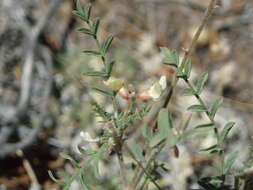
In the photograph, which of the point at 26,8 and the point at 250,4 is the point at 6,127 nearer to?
the point at 26,8

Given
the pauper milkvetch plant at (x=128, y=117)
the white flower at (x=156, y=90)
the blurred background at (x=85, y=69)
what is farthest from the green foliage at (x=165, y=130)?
the blurred background at (x=85, y=69)

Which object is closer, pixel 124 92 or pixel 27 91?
pixel 124 92

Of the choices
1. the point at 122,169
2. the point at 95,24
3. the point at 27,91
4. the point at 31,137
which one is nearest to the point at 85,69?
the point at 27,91

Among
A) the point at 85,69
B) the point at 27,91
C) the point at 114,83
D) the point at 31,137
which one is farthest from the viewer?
the point at 85,69

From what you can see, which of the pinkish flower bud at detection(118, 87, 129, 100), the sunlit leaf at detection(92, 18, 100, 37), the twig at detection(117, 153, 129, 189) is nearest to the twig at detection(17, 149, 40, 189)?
the twig at detection(117, 153, 129, 189)

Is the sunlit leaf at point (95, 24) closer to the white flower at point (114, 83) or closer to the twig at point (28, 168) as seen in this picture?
the white flower at point (114, 83)

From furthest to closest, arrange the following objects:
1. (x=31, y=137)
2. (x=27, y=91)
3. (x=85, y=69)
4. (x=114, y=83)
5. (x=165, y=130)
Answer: (x=85, y=69)
(x=27, y=91)
(x=31, y=137)
(x=114, y=83)
(x=165, y=130)

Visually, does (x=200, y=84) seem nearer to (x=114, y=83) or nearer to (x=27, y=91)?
(x=114, y=83)

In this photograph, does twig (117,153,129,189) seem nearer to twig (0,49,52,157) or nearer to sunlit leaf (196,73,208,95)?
sunlit leaf (196,73,208,95)

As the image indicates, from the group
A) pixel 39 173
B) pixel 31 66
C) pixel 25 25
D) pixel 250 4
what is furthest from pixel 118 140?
pixel 250 4
